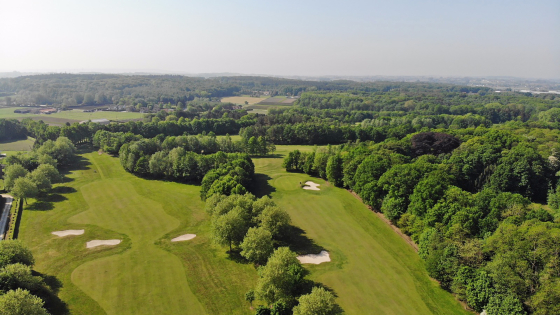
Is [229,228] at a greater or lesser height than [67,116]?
lesser

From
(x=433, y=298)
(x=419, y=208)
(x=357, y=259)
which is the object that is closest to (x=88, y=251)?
(x=357, y=259)

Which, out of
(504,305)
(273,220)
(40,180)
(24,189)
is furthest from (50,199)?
(504,305)

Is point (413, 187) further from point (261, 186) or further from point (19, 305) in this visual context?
point (19, 305)

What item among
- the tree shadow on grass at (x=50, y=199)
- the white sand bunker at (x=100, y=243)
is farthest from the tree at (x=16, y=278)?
the tree shadow on grass at (x=50, y=199)

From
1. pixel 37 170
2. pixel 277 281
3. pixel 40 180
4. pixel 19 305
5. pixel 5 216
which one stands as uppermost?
pixel 37 170

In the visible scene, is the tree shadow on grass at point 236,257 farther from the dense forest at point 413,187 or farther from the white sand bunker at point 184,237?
the white sand bunker at point 184,237

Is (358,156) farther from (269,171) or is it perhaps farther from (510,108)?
(510,108)

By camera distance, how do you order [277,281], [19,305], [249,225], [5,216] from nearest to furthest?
[19,305] → [277,281] → [249,225] → [5,216]
